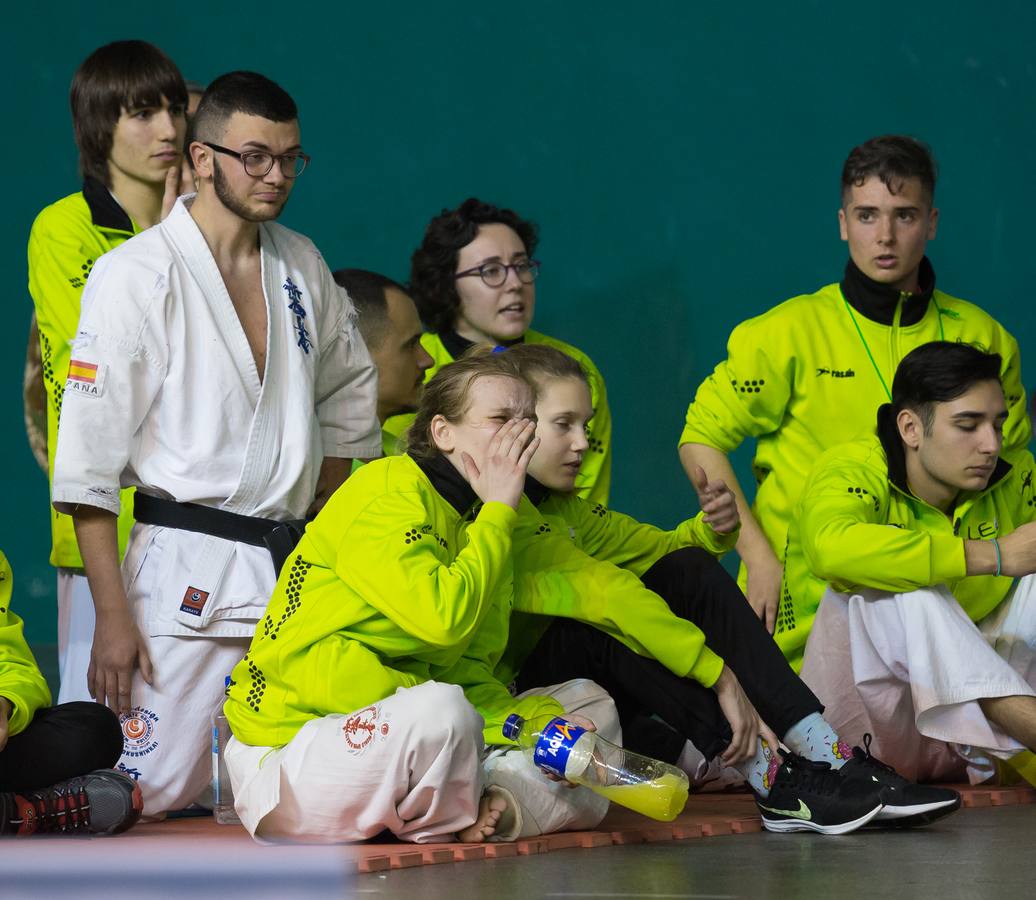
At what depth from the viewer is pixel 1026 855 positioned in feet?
7.95

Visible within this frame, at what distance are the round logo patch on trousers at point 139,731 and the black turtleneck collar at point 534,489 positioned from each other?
759 mm

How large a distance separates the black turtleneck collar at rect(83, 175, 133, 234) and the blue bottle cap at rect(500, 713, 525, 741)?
136 cm

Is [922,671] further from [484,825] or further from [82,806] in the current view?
[82,806]

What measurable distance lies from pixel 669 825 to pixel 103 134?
1.76m

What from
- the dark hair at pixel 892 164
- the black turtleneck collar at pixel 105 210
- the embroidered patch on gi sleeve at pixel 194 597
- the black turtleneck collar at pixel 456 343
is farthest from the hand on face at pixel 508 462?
the dark hair at pixel 892 164

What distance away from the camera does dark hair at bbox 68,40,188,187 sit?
344cm

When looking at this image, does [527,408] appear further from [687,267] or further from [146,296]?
Answer: [687,267]

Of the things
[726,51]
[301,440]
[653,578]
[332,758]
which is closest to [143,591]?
[301,440]

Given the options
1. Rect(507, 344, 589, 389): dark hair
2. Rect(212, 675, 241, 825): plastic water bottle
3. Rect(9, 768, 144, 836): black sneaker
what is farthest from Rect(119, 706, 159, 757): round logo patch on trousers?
Rect(507, 344, 589, 389): dark hair

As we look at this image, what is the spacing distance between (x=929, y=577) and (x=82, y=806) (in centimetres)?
150

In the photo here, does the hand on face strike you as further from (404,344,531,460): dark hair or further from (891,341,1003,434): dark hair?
(891,341,1003,434): dark hair

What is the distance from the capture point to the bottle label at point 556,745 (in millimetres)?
2555

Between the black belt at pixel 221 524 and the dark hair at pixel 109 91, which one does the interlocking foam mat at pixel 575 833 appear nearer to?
the black belt at pixel 221 524

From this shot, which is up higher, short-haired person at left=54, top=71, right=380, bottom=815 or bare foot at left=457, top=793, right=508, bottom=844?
short-haired person at left=54, top=71, right=380, bottom=815
